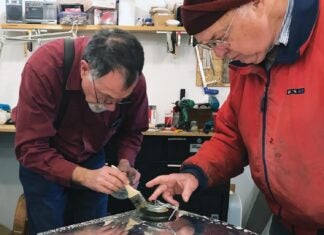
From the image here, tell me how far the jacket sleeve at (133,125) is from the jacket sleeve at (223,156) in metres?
0.43

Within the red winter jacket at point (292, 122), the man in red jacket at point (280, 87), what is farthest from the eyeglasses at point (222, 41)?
the red winter jacket at point (292, 122)

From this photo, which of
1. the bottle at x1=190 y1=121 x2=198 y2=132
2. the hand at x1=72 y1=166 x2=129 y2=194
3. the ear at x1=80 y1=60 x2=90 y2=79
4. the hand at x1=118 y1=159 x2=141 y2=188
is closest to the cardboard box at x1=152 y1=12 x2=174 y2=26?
the bottle at x1=190 y1=121 x2=198 y2=132

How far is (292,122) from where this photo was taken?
88 centimetres

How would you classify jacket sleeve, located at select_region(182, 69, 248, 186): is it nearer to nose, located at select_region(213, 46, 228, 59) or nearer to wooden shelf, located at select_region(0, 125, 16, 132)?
nose, located at select_region(213, 46, 228, 59)

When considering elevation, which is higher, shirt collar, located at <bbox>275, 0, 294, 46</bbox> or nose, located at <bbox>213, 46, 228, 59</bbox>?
shirt collar, located at <bbox>275, 0, 294, 46</bbox>

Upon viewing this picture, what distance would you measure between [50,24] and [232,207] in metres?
1.52

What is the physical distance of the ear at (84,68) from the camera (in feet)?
4.06

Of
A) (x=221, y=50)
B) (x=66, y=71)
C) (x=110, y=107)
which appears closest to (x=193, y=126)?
(x=110, y=107)

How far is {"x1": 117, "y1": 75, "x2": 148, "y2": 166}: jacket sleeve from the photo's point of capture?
1500mm

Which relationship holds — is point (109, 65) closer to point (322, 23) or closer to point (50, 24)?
point (322, 23)

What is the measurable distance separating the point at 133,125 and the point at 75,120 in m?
0.27

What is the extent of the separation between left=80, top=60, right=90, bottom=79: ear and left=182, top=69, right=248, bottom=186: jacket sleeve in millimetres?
402

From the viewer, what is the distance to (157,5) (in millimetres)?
2646

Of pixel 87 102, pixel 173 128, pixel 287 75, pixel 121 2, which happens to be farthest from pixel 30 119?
pixel 121 2
